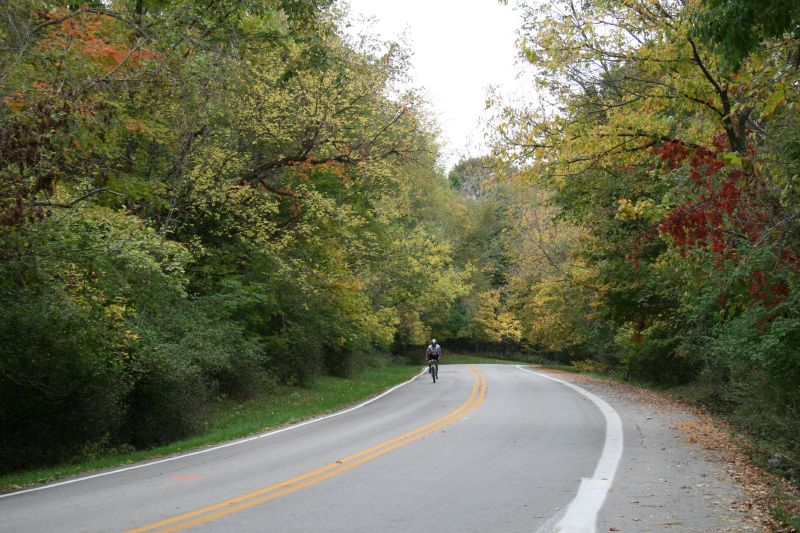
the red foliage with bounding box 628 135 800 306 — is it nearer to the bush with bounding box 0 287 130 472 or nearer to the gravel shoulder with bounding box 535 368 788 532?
the gravel shoulder with bounding box 535 368 788 532

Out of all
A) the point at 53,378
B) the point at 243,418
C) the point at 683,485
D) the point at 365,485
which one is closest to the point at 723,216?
the point at 683,485

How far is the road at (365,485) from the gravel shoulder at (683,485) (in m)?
0.29

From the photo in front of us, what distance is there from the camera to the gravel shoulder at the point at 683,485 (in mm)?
6836

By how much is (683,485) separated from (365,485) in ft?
12.2

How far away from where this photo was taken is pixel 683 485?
8.64m

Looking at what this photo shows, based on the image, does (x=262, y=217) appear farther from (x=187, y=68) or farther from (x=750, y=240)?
(x=750, y=240)

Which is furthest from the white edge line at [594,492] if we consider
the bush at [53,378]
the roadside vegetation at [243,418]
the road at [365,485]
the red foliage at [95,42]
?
the red foliage at [95,42]

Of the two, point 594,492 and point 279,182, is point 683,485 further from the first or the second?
point 279,182

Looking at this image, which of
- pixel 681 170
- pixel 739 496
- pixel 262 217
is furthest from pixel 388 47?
pixel 739 496

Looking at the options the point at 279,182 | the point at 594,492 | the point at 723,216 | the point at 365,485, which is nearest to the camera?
the point at 594,492

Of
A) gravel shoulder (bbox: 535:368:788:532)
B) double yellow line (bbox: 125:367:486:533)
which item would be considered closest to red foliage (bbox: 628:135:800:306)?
gravel shoulder (bbox: 535:368:788:532)

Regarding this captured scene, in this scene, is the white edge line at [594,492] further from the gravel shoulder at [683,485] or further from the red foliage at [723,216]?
the red foliage at [723,216]

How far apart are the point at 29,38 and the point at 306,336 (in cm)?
1741

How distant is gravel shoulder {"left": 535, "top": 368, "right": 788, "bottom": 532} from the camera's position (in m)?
6.84
